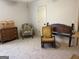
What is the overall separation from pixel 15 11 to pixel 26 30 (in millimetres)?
1326

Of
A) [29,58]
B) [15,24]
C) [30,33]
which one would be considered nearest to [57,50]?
[29,58]

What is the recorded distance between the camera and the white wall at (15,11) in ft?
24.7

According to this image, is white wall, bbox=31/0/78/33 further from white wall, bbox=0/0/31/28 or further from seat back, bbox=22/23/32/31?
white wall, bbox=0/0/31/28

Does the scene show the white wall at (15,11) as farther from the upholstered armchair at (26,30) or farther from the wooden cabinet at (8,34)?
the wooden cabinet at (8,34)

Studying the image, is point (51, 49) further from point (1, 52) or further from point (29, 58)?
point (1, 52)

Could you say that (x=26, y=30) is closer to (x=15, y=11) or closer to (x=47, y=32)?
(x=15, y=11)

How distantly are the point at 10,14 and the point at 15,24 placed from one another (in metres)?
0.68

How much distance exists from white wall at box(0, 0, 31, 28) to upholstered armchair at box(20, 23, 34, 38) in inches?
15.6

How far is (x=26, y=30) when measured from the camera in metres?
8.11

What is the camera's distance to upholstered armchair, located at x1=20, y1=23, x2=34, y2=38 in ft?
25.9

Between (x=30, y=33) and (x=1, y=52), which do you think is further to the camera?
(x=30, y=33)

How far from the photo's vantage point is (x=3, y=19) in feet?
24.7

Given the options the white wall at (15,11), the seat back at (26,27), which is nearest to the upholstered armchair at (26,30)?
the seat back at (26,27)

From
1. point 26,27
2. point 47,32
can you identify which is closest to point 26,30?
point 26,27
